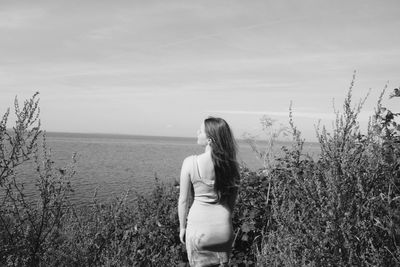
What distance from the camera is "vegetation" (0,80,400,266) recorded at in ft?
12.4

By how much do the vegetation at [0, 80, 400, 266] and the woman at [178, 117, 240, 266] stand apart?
1.85 feet

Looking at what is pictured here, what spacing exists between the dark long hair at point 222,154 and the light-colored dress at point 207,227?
0.30 ft

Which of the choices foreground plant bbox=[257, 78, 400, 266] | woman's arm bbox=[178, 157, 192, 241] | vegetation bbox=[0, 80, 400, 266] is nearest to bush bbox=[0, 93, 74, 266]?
vegetation bbox=[0, 80, 400, 266]

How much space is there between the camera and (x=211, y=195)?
13.3 feet

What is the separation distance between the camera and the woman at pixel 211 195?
3.96m

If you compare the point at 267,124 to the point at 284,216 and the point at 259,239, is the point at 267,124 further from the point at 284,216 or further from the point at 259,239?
the point at 284,216

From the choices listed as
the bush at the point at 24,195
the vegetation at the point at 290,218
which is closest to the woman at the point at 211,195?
the vegetation at the point at 290,218

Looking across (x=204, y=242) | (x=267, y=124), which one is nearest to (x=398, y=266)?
(x=204, y=242)

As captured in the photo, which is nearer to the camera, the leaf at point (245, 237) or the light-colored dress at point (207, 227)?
the light-colored dress at point (207, 227)

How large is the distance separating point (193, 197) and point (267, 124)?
4.31 meters

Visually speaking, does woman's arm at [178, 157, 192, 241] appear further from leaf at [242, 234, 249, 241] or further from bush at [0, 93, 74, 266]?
leaf at [242, 234, 249, 241]

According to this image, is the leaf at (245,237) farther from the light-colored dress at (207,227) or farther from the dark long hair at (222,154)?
the dark long hair at (222,154)

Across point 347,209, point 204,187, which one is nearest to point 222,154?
point 204,187

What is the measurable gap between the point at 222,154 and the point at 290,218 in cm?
101
